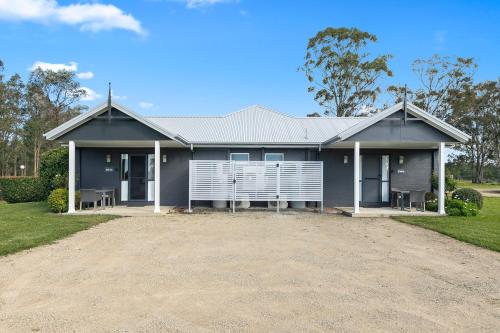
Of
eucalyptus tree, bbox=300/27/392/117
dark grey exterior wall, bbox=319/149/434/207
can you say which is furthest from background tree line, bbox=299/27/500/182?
dark grey exterior wall, bbox=319/149/434/207

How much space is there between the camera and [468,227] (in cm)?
1003

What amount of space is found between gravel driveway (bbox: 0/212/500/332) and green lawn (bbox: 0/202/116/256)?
51 cm

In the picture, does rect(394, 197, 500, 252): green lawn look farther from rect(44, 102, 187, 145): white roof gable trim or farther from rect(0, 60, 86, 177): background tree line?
rect(0, 60, 86, 177): background tree line

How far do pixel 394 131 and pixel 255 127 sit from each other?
21.4 feet

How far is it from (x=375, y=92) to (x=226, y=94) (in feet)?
55.7

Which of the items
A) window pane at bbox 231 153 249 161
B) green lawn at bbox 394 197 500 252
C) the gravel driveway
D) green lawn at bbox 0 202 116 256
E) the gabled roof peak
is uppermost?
the gabled roof peak

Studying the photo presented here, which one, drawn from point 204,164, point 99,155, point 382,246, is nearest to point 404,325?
point 382,246

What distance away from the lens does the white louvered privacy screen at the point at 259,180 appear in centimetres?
1344

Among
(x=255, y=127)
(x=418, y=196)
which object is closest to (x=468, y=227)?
(x=418, y=196)

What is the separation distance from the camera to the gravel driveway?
3.81m

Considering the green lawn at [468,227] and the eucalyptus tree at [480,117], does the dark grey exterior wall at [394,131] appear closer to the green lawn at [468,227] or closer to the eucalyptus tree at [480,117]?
the green lawn at [468,227]

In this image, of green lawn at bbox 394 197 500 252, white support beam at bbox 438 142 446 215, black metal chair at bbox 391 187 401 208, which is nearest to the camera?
green lawn at bbox 394 197 500 252

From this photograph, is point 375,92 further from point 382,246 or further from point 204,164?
point 382,246

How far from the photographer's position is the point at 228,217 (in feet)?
39.9
